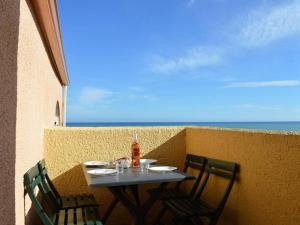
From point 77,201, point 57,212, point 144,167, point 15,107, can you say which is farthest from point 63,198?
point 15,107

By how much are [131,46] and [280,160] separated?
1395 inches

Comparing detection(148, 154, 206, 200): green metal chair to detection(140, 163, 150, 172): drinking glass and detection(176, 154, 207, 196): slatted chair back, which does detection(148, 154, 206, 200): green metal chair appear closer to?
detection(176, 154, 207, 196): slatted chair back

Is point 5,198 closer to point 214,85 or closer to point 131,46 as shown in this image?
point 131,46

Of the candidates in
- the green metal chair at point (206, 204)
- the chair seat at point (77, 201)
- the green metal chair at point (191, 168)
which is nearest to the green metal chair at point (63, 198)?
the chair seat at point (77, 201)

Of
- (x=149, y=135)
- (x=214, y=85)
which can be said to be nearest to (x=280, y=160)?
(x=149, y=135)

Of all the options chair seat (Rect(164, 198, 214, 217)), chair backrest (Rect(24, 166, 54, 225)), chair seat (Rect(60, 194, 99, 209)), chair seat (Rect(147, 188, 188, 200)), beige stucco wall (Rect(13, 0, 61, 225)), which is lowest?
chair seat (Rect(164, 198, 214, 217))

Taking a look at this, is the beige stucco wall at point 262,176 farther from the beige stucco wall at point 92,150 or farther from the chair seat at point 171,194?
the beige stucco wall at point 92,150

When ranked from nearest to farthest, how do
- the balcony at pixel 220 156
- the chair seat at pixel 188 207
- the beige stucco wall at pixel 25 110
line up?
the beige stucco wall at pixel 25 110
the balcony at pixel 220 156
the chair seat at pixel 188 207

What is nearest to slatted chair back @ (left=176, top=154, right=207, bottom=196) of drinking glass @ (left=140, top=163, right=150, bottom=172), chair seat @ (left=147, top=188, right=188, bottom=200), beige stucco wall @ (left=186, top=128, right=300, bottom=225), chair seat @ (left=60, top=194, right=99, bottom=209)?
chair seat @ (left=147, top=188, right=188, bottom=200)

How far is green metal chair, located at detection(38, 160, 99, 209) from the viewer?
11.2 feet

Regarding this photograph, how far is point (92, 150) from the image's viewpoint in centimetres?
425

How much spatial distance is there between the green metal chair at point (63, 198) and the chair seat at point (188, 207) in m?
0.79

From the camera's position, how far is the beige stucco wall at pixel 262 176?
2.67m

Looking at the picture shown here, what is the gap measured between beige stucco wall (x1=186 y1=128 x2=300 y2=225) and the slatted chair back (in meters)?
0.22
